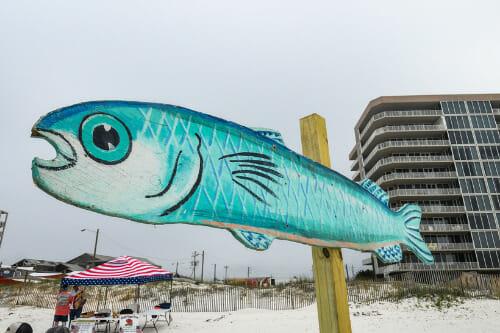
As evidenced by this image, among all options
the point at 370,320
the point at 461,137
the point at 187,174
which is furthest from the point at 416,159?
the point at 187,174

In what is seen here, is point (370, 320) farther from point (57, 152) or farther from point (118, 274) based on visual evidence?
point (57, 152)

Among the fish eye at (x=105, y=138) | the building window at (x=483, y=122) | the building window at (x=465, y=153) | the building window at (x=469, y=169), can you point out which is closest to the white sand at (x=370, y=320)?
the fish eye at (x=105, y=138)

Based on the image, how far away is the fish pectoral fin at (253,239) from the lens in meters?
1.69

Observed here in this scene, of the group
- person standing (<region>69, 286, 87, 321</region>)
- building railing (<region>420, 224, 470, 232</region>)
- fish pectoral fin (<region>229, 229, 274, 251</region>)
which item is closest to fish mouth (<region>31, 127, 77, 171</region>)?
fish pectoral fin (<region>229, 229, 274, 251</region>)

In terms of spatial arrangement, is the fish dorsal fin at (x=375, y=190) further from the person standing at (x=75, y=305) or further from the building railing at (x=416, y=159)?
the building railing at (x=416, y=159)

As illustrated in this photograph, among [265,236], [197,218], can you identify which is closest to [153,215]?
[197,218]

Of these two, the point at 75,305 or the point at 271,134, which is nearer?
the point at 271,134

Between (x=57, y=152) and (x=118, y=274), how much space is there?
10.2m

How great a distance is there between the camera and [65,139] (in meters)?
1.23

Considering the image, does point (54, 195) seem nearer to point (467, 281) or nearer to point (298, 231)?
point (298, 231)

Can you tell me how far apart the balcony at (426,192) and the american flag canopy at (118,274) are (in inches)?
1383

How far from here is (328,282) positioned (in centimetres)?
243

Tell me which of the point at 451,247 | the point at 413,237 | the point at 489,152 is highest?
the point at 489,152

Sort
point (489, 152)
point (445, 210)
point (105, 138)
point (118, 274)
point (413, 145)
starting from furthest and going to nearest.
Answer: point (413, 145), point (489, 152), point (445, 210), point (118, 274), point (105, 138)
